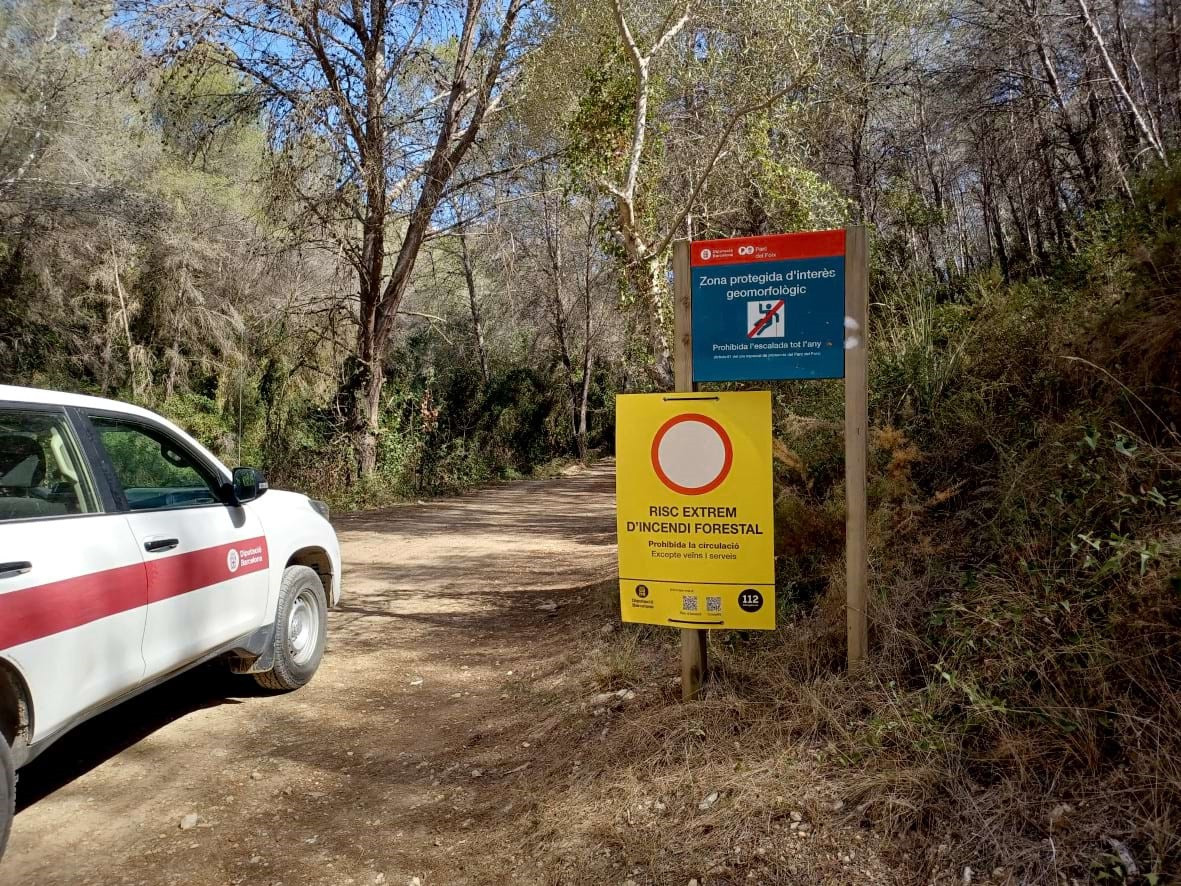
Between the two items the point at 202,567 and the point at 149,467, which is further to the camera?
the point at 149,467

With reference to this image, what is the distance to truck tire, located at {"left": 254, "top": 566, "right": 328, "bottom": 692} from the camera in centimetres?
512

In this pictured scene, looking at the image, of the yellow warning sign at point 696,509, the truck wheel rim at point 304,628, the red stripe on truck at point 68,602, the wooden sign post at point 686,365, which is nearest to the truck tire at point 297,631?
the truck wheel rim at point 304,628

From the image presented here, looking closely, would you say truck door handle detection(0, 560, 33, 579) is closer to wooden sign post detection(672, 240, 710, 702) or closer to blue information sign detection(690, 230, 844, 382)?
wooden sign post detection(672, 240, 710, 702)

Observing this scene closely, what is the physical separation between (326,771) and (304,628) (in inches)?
57.2

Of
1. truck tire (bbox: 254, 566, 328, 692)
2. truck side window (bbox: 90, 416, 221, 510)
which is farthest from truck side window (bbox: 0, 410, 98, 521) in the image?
truck tire (bbox: 254, 566, 328, 692)

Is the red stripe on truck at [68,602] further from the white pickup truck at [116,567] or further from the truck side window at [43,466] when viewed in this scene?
the truck side window at [43,466]

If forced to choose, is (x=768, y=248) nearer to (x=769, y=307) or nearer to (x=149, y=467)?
(x=769, y=307)

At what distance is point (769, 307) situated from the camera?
150 inches

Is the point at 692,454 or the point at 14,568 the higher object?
the point at 692,454

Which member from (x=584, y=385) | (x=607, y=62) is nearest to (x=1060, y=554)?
(x=607, y=62)

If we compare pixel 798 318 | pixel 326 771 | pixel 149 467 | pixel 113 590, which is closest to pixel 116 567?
pixel 113 590

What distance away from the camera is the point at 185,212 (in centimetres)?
1794

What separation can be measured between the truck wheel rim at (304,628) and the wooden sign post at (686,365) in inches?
104

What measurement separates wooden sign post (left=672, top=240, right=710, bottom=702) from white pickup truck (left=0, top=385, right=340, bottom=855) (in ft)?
8.06
